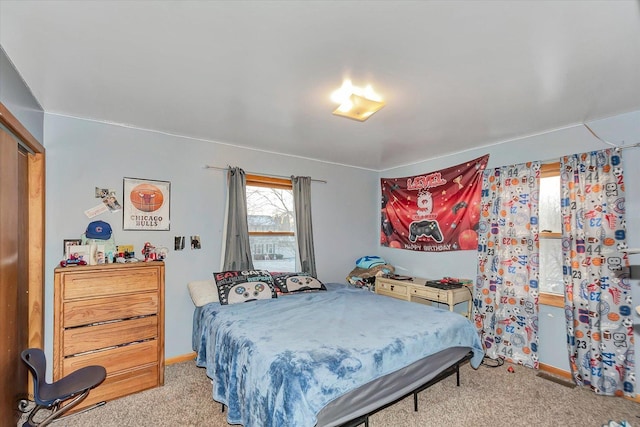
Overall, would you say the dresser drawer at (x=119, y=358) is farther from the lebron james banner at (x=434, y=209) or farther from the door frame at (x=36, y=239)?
the lebron james banner at (x=434, y=209)

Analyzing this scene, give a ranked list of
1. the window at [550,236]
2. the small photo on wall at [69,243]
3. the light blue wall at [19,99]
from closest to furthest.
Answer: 1. the light blue wall at [19,99]
2. the small photo on wall at [69,243]
3. the window at [550,236]

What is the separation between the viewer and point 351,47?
1.63m

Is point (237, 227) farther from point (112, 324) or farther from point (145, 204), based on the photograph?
point (112, 324)

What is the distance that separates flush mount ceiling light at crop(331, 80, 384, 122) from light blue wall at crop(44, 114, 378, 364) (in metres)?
1.75

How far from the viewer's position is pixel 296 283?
11.3 feet

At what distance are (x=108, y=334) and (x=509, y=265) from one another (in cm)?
388

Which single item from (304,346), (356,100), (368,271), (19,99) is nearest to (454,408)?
(304,346)

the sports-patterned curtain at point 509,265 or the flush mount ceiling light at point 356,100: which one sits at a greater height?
the flush mount ceiling light at point 356,100

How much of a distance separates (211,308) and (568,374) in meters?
3.47

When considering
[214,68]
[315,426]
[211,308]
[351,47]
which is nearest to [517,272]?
[315,426]

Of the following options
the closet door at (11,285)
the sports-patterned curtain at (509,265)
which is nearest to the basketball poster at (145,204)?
the closet door at (11,285)

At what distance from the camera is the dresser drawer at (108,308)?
227 centimetres

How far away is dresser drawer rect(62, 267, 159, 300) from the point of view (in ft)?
7.48

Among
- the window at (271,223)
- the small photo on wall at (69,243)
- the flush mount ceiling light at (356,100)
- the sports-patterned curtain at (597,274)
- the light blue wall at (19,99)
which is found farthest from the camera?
the window at (271,223)
